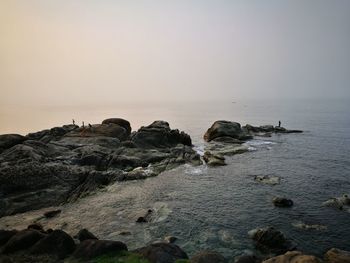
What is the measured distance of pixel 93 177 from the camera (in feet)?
140

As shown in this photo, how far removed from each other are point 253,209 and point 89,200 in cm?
2026

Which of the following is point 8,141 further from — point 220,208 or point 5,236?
point 220,208

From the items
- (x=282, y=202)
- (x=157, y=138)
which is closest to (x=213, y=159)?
(x=157, y=138)

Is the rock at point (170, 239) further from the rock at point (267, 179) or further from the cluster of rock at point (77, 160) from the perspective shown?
the rock at point (267, 179)

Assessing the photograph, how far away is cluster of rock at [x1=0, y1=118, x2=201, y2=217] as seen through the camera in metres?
36.6

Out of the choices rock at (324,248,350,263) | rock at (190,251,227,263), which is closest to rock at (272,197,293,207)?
rock at (324,248,350,263)

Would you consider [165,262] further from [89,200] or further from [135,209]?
[89,200]

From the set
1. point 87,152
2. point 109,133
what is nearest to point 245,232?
point 87,152

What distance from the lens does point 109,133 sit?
65125 mm

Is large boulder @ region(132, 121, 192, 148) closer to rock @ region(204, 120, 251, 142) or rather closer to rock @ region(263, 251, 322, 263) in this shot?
rock @ region(204, 120, 251, 142)

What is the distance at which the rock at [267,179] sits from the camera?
42.9 metres

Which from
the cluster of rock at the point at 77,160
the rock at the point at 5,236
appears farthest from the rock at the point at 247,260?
the cluster of rock at the point at 77,160

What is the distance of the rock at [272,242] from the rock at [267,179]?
61.7 feet

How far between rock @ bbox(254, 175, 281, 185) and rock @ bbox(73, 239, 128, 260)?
91.9ft
